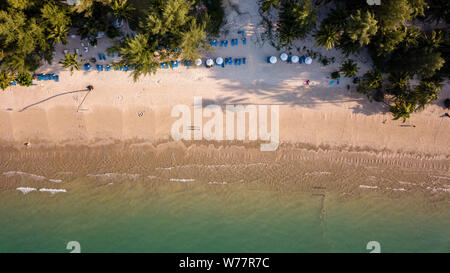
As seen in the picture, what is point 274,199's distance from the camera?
13.3 m

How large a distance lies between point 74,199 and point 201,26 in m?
10.7

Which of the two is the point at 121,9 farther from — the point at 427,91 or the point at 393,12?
the point at 427,91

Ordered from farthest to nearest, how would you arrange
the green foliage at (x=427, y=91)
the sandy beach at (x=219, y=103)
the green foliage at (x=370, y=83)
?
1. the sandy beach at (x=219, y=103)
2. the green foliage at (x=370, y=83)
3. the green foliage at (x=427, y=91)

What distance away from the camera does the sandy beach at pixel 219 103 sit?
12.8 m

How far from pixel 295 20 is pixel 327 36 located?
153 centimetres

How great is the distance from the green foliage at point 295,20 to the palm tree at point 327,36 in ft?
1.78

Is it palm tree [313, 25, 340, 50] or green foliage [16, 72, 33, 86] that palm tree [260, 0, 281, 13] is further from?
green foliage [16, 72, 33, 86]

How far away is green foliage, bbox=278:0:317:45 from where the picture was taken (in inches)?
416

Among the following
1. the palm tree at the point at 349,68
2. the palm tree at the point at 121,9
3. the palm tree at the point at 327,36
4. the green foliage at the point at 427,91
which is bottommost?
the green foliage at the point at 427,91

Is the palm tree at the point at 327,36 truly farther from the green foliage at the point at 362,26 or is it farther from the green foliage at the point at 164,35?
the green foliage at the point at 164,35

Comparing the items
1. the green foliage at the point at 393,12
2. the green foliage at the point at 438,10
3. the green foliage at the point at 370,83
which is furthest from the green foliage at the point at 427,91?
the green foliage at the point at 393,12

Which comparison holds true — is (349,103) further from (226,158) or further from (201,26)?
(201,26)

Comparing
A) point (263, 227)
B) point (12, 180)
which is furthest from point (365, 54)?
point (12, 180)

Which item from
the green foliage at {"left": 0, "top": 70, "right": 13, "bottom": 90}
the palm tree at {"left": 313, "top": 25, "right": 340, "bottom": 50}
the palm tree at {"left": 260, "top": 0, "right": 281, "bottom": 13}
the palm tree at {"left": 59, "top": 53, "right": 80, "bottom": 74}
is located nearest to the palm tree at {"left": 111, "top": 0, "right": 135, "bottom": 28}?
the palm tree at {"left": 59, "top": 53, "right": 80, "bottom": 74}
